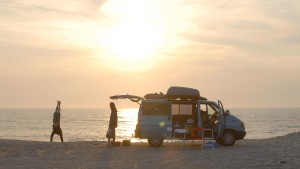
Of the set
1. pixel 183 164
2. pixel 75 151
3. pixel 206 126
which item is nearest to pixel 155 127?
pixel 206 126

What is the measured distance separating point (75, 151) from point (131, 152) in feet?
7.64

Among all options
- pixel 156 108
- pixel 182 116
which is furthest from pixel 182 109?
pixel 156 108

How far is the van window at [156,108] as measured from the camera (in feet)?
76.4

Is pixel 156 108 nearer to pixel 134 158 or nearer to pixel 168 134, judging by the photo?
pixel 168 134

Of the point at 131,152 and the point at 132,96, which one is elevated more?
the point at 132,96

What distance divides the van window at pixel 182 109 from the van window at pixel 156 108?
0.50 metres

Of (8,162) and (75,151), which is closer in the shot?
(8,162)

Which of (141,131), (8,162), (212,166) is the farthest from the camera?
(141,131)

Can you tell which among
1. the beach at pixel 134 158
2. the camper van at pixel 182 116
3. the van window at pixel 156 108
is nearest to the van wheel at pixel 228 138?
the camper van at pixel 182 116

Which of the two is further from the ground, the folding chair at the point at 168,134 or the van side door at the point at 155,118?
the van side door at the point at 155,118

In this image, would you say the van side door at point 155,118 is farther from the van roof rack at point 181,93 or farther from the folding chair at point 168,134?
the van roof rack at point 181,93

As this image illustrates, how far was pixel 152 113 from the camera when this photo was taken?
23250mm

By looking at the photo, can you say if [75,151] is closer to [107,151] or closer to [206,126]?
[107,151]

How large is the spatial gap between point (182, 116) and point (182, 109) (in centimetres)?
34
